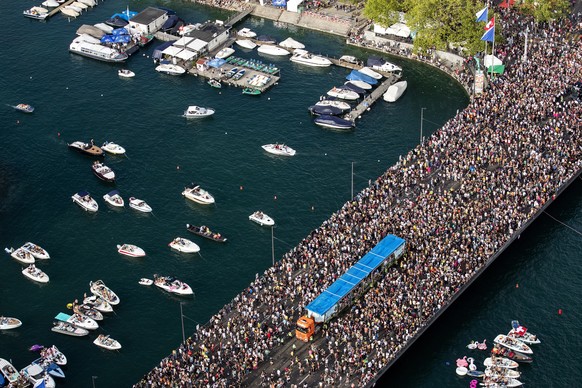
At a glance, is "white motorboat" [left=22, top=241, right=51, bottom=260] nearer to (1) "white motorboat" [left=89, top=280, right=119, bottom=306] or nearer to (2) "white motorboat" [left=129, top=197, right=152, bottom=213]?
(1) "white motorboat" [left=89, top=280, right=119, bottom=306]

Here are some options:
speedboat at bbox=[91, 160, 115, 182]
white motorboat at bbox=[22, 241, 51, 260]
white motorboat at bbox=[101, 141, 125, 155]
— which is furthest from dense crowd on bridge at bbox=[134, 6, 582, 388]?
white motorboat at bbox=[101, 141, 125, 155]

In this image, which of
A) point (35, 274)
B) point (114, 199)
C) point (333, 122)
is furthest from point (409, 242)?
point (35, 274)

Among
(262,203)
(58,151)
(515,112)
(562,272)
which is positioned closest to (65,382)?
(262,203)

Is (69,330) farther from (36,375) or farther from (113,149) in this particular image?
(113,149)

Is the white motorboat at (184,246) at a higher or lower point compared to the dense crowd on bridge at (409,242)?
lower

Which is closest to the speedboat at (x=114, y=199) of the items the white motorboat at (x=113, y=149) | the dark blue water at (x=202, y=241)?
the dark blue water at (x=202, y=241)

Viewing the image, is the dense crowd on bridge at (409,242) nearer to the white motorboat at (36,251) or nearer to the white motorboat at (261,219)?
the white motorboat at (261,219)

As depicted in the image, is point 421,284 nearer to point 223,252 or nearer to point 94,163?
point 223,252
